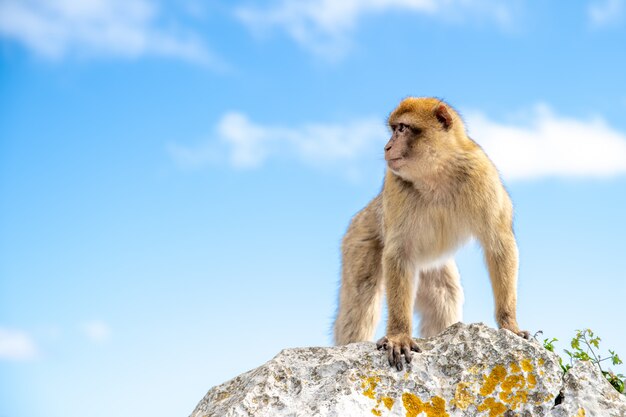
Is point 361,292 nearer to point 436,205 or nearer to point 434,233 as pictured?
point 434,233

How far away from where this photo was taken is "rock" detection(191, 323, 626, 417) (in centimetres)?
460

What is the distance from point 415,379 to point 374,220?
128 inches

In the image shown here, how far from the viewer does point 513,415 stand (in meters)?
4.57

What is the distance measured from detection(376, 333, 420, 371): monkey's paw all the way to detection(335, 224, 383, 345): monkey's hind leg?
2.31m

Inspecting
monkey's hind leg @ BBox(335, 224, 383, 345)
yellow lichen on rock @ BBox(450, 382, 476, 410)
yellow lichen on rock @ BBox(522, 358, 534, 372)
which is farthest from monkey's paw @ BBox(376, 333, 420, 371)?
monkey's hind leg @ BBox(335, 224, 383, 345)

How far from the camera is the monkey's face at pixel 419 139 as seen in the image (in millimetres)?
6684

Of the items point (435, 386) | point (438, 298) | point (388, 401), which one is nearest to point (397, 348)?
point (435, 386)

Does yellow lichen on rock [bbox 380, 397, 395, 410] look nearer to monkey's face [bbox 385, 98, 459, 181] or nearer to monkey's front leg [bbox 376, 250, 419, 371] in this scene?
monkey's front leg [bbox 376, 250, 419, 371]

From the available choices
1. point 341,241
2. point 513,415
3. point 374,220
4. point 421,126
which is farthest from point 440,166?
point 513,415

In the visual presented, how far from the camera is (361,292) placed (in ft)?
25.1

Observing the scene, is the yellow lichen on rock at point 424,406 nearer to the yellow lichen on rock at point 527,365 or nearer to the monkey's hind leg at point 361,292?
the yellow lichen on rock at point 527,365

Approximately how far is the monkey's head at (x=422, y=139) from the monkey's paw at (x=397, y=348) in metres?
1.90

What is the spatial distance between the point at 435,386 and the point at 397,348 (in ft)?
1.36

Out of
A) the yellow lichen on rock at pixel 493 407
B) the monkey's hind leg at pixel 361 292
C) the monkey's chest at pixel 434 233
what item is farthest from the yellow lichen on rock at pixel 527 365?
the monkey's hind leg at pixel 361 292
